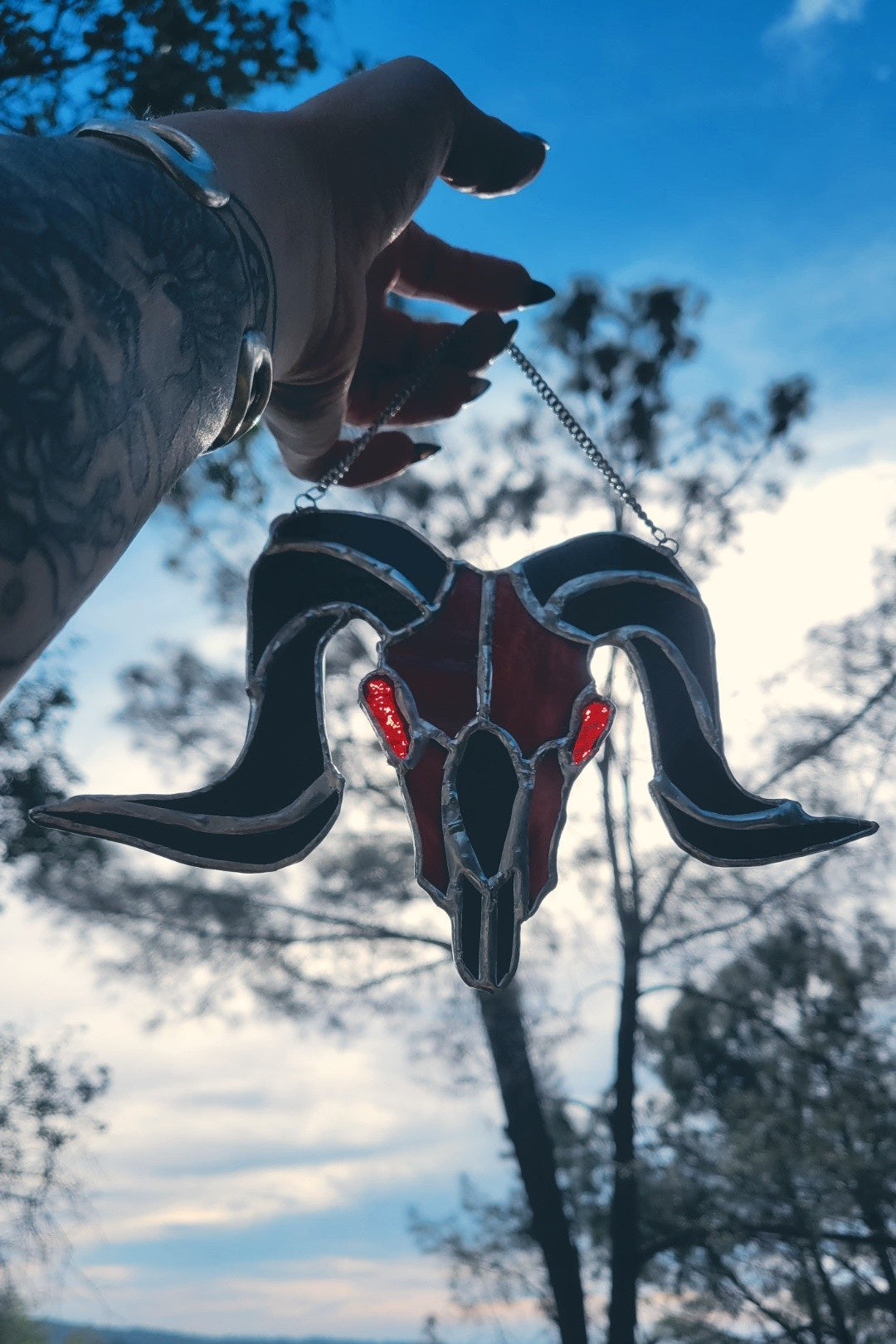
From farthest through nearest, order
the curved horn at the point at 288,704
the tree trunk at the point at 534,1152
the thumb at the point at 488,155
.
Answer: the tree trunk at the point at 534,1152 → the thumb at the point at 488,155 → the curved horn at the point at 288,704

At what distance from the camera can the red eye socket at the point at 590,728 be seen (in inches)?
85.9

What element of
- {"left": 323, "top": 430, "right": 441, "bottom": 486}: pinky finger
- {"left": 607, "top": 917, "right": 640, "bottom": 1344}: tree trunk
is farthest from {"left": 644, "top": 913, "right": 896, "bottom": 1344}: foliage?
{"left": 323, "top": 430, "right": 441, "bottom": 486}: pinky finger

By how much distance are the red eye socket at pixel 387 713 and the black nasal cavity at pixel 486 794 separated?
0.40 ft

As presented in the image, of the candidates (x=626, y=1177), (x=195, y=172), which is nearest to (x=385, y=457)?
(x=195, y=172)

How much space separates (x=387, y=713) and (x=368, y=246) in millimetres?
849

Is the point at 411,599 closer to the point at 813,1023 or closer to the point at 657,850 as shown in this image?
the point at 657,850

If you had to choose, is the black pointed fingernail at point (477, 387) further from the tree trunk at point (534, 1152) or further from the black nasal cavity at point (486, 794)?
the tree trunk at point (534, 1152)

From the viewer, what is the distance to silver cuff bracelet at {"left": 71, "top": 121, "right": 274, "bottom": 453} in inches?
55.7

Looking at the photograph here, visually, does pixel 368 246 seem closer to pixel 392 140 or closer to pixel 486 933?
pixel 392 140

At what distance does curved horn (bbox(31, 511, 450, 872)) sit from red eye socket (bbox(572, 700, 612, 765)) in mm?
361

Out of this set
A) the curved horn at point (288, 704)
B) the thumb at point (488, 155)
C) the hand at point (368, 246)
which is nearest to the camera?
the hand at point (368, 246)

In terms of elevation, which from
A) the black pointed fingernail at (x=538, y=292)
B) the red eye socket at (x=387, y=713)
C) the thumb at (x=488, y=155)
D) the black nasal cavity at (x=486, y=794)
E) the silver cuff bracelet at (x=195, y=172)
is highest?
the black pointed fingernail at (x=538, y=292)

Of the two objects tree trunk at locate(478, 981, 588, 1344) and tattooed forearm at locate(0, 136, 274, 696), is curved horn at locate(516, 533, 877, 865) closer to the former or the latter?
tattooed forearm at locate(0, 136, 274, 696)

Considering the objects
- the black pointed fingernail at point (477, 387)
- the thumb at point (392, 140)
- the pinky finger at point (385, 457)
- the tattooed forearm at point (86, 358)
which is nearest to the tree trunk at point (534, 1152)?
the pinky finger at point (385, 457)
